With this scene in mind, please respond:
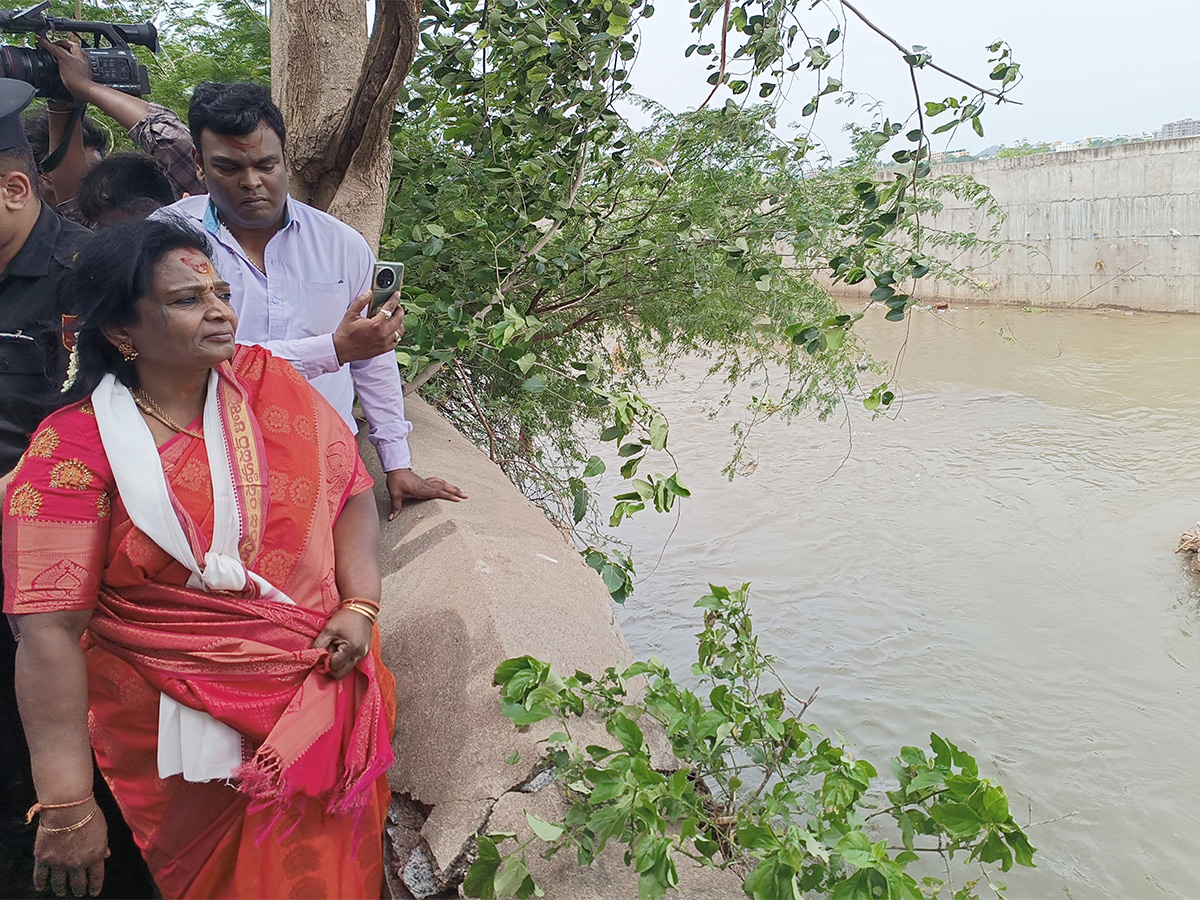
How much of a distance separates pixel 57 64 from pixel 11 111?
104 cm

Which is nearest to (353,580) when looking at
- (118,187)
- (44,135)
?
(118,187)

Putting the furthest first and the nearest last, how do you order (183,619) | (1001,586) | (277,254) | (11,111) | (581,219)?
1. (1001,586)
2. (581,219)
3. (277,254)
4. (11,111)
5. (183,619)

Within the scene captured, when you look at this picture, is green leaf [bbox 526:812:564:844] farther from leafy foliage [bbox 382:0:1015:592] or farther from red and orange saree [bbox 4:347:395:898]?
leafy foliage [bbox 382:0:1015:592]

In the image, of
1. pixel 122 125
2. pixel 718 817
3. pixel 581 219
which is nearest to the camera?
pixel 718 817

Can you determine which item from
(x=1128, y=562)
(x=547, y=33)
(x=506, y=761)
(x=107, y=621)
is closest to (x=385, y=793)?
(x=506, y=761)

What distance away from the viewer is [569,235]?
4344 mm

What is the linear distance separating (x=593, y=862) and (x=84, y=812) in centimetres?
90

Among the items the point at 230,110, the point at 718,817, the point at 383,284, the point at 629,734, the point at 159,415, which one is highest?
the point at 230,110

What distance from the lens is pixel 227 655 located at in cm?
167

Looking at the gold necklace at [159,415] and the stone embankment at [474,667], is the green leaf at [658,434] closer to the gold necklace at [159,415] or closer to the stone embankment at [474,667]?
the stone embankment at [474,667]

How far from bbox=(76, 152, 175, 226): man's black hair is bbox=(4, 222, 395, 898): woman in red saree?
1.12 meters

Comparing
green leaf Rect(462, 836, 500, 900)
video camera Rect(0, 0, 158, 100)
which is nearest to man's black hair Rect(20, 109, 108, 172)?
video camera Rect(0, 0, 158, 100)

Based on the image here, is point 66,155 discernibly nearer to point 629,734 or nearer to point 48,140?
point 48,140

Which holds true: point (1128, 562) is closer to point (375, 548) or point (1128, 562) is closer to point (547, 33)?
point (547, 33)
